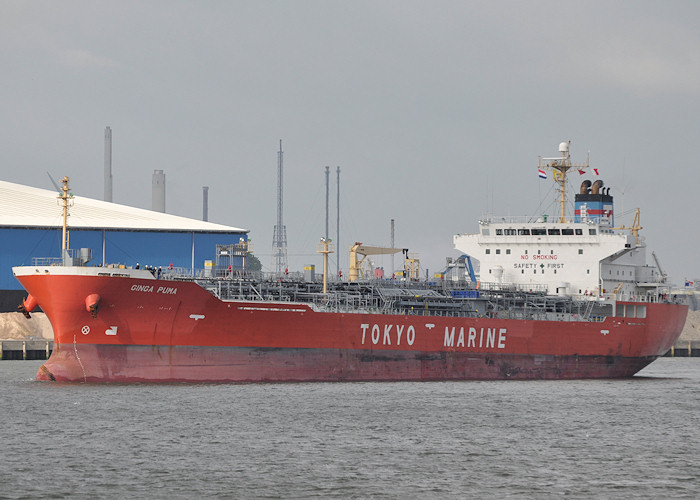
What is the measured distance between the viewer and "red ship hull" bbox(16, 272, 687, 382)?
36.9 meters

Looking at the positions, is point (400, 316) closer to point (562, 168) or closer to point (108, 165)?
point (562, 168)

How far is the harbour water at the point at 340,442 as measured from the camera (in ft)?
76.7

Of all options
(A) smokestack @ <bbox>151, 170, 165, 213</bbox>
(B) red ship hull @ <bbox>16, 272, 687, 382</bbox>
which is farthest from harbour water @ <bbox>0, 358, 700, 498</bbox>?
(A) smokestack @ <bbox>151, 170, 165, 213</bbox>

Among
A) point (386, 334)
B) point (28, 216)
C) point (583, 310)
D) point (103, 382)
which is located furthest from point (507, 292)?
point (28, 216)

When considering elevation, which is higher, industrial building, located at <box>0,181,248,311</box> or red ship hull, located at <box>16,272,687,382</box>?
industrial building, located at <box>0,181,248,311</box>

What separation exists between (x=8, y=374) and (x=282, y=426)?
20.5 metres

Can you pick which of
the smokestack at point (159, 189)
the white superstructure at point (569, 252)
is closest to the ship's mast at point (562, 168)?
the white superstructure at point (569, 252)

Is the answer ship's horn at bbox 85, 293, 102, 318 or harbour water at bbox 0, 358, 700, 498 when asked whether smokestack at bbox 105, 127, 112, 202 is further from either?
ship's horn at bbox 85, 293, 102, 318

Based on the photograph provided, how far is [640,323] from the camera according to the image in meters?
50.0

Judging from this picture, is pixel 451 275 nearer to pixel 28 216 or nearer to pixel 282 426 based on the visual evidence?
pixel 282 426

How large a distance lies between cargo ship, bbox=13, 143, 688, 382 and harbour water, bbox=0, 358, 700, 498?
41.2 inches

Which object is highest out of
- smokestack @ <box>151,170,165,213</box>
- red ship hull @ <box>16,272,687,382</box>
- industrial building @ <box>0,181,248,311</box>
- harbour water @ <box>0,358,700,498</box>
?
smokestack @ <box>151,170,165,213</box>

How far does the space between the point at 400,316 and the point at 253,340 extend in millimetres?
6862

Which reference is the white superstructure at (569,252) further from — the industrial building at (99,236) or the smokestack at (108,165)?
the smokestack at (108,165)
